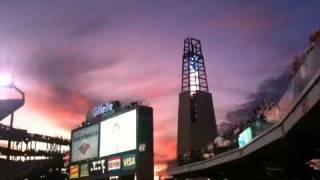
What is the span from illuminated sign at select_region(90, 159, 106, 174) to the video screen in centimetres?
78

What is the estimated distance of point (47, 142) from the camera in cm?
10606

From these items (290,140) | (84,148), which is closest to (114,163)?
(84,148)

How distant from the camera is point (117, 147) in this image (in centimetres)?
4303

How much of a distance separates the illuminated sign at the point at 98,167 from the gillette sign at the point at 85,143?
0.81m

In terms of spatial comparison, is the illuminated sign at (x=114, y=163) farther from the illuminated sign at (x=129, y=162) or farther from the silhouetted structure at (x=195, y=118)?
the silhouetted structure at (x=195, y=118)

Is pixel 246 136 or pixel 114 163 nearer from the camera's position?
pixel 246 136

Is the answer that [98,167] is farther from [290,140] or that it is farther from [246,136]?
[290,140]

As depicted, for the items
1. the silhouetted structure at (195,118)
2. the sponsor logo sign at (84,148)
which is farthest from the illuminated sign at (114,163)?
the silhouetted structure at (195,118)

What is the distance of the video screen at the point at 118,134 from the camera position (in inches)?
1623

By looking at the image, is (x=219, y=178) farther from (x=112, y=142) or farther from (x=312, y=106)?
(x=312, y=106)

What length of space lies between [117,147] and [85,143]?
279 inches

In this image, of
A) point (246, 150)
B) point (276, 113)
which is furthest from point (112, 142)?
point (276, 113)

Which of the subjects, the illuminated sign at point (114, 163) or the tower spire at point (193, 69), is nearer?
the illuminated sign at point (114, 163)

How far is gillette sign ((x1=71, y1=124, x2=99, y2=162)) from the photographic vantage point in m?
47.1
